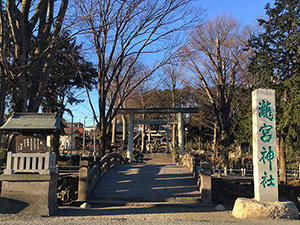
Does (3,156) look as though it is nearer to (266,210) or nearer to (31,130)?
(31,130)

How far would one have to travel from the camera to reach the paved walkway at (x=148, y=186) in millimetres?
9086

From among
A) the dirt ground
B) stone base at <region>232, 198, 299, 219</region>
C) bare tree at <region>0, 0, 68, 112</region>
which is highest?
bare tree at <region>0, 0, 68, 112</region>

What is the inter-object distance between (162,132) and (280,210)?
82.0 feet

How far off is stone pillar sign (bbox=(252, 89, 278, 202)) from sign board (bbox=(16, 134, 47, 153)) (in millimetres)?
5795

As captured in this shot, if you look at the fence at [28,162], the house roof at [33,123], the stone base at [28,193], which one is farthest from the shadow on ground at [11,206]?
the house roof at [33,123]

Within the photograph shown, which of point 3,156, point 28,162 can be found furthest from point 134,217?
point 3,156

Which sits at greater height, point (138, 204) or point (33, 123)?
point (33, 123)

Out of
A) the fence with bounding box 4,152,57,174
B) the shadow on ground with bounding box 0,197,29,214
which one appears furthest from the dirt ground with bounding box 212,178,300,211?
the shadow on ground with bounding box 0,197,29,214

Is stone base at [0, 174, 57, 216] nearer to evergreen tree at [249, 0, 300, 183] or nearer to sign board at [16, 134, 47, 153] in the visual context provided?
sign board at [16, 134, 47, 153]

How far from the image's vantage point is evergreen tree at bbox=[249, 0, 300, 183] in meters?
12.8

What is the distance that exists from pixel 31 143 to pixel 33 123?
1.76 feet

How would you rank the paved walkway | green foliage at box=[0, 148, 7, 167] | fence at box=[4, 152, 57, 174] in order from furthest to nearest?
green foliage at box=[0, 148, 7, 167] < the paved walkway < fence at box=[4, 152, 57, 174]

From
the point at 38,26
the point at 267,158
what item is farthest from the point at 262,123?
the point at 38,26

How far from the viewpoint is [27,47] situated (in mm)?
11680
